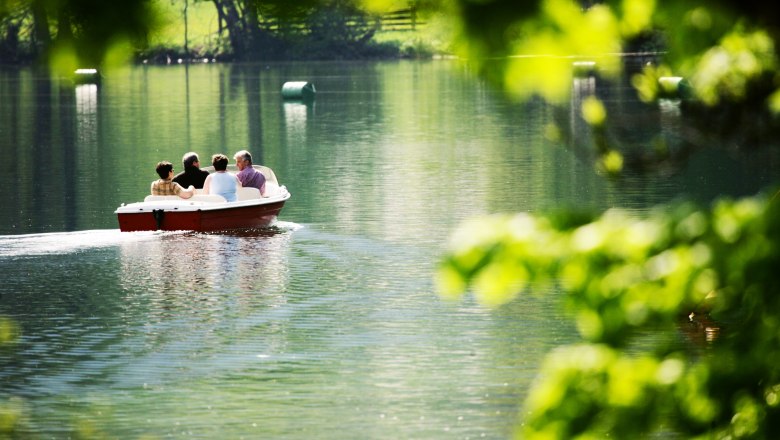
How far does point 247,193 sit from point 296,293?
5.22m

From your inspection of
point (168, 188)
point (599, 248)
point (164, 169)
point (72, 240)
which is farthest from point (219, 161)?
point (599, 248)

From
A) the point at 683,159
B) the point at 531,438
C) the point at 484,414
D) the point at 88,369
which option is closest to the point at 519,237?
the point at 531,438

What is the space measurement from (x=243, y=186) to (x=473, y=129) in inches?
985

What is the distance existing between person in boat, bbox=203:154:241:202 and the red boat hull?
332 millimetres

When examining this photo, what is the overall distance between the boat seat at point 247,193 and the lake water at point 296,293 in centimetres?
66

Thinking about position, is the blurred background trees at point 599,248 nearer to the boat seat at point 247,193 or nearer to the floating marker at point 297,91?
the boat seat at point 247,193

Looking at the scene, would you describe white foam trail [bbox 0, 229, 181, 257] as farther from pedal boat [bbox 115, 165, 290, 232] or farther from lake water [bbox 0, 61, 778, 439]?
pedal boat [bbox 115, 165, 290, 232]

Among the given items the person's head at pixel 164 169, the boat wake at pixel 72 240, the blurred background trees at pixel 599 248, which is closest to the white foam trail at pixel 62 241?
the boat wake at pixel 72 240

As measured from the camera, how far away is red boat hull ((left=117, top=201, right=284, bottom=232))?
22.6m

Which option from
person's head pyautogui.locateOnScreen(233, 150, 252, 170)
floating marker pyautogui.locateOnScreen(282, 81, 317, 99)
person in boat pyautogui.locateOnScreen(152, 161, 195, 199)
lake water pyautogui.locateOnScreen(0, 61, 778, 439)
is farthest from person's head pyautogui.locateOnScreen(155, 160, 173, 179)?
floating marker pyautogui.locateOnScreen(282, 81, 317, 99)

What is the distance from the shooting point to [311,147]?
140 feet

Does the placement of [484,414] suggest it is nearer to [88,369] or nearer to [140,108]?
[88,369]

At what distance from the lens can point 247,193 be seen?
2391cm

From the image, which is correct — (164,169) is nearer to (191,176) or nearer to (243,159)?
(191,176)
